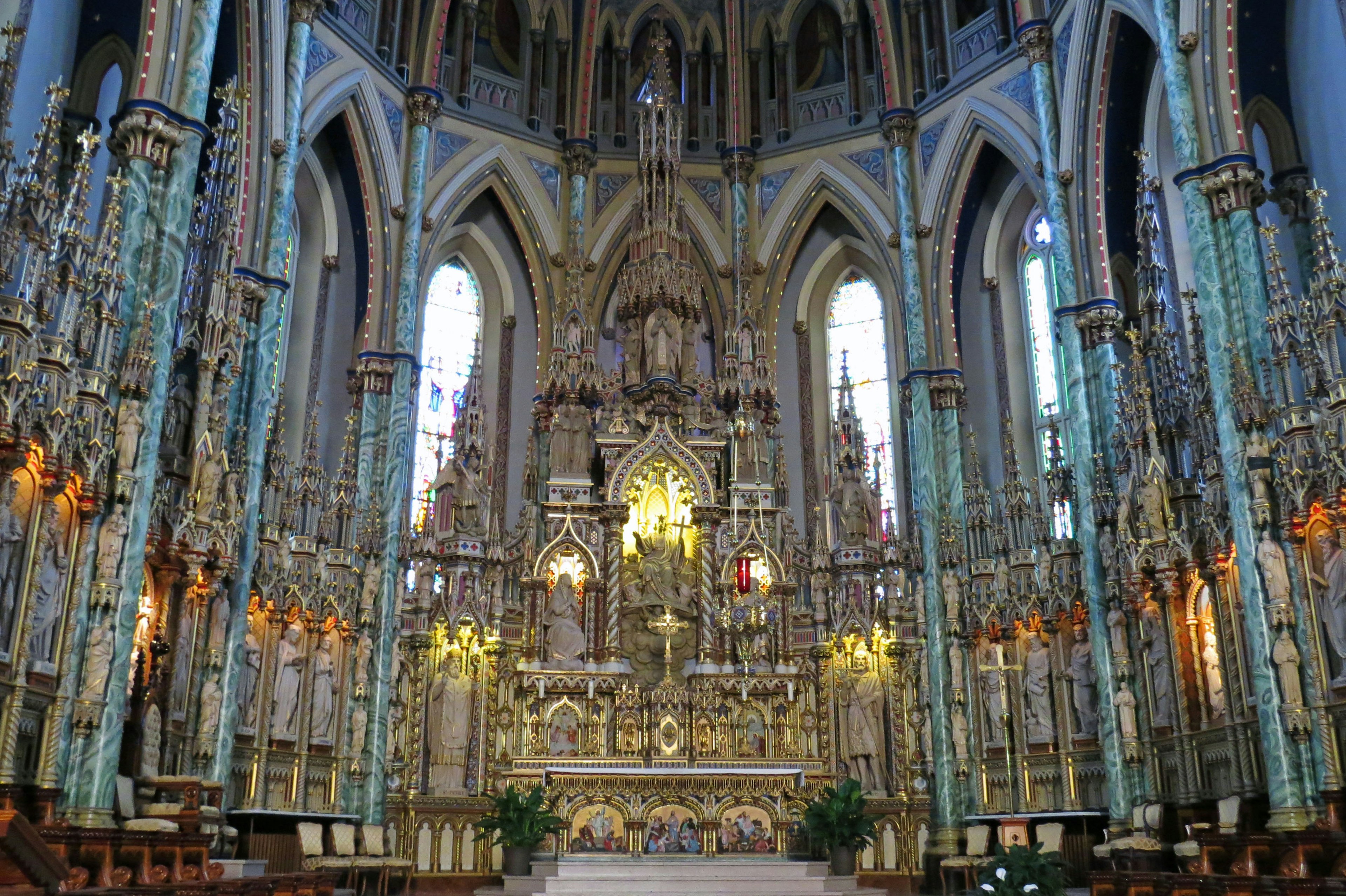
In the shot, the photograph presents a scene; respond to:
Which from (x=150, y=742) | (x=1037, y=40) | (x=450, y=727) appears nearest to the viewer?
(x=150, y=742)

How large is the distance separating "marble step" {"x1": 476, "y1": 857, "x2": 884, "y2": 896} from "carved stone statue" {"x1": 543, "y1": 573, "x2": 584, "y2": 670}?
3987 mm

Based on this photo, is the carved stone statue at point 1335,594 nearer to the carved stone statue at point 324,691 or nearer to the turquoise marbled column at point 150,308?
the turquoise marbled column at point 150,308

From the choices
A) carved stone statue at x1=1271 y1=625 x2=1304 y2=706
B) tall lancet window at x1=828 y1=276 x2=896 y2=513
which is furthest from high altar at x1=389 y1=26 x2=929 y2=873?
carved stone statue at x1=1271 y1=625 x2=1304 y2=706

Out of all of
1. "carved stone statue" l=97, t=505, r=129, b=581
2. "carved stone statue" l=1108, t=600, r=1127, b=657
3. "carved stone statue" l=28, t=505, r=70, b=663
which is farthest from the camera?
"carved stone statue" l=1108, t=600, r=1127, b=657

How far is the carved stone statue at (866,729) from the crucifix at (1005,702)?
2.08 meters

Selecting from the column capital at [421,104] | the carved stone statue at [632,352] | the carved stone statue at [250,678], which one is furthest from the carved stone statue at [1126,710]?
the column capital at [421,104]

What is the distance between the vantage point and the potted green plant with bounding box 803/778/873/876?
19.6 m

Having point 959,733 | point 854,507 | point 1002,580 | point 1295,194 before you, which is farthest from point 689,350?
point 1295,194

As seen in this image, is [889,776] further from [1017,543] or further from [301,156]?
[301,156]

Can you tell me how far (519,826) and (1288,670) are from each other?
36.7ft

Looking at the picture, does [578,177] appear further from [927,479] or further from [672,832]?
[672,832]

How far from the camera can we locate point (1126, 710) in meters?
18.3

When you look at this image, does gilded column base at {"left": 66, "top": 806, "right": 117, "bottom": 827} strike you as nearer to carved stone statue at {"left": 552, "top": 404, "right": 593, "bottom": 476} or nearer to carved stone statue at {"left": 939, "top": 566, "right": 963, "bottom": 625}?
carved stone statue at {"left": 552, "top": 404, "right": 593, "bottom": 476}

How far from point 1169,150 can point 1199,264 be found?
6341mm
